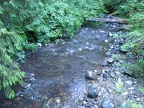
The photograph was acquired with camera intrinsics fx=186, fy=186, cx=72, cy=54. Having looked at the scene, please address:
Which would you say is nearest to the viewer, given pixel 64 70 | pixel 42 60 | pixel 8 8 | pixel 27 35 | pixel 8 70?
pixel 8 70

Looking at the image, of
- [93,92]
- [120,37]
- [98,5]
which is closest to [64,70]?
[93,92]

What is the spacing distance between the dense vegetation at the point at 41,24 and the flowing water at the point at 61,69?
1.63 feet

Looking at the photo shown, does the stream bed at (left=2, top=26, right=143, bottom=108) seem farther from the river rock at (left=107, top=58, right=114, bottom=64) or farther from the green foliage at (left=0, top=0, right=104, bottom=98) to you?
the green foliage at (left=0, top=0, right=104, bottom=98)

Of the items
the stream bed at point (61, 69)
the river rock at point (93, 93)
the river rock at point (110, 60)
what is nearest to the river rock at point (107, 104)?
the river rock at point (93, 93)

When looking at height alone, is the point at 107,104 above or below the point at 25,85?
below

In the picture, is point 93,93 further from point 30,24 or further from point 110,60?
point 30,24

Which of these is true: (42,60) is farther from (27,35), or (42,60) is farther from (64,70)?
(27,35)

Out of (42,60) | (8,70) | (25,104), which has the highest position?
(8,70)

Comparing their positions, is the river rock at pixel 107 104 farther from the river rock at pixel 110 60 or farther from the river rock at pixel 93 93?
the river rock at pixel 110 60

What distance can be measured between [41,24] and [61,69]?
9.15ft

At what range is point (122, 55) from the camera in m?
6.57

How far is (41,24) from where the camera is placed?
→ 7.93 metres

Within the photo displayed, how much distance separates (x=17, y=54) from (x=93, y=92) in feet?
10.6

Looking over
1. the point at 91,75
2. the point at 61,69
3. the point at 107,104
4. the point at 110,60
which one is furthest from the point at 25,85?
the point at 110,60
